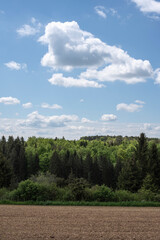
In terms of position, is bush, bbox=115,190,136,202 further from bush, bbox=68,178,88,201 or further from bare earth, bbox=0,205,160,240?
bare earth, bbox=0,205,160,240

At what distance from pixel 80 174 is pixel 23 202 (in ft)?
265

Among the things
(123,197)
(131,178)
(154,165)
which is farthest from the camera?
(154,165)

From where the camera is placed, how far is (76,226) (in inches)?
498

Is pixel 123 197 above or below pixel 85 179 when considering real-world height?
below

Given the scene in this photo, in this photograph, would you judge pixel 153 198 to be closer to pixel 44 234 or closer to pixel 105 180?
pixel 44 234

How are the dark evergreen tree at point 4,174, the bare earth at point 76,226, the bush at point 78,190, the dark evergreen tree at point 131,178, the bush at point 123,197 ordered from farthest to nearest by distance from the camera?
the dark evergreen tree at point 4,174 < the dark evergreen tree at point 131,178 < the bush at point 123,197 < the bush at point 78,190 < the bare earth at point 76,226

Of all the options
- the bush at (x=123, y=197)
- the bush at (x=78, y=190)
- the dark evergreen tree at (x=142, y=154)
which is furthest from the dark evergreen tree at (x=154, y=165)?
the bush at (x=78, y=190)

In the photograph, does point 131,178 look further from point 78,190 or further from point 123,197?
point 78,190

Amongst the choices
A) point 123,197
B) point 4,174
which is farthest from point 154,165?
point 4,174

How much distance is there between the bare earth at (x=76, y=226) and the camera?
421 inches

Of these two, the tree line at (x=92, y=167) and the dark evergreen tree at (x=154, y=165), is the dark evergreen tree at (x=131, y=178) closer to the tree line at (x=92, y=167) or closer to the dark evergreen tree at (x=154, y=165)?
the tree line at (x=92, y=167)

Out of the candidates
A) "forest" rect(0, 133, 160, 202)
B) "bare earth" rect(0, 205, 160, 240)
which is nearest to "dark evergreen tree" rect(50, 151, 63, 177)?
"forest" rect(0, 133, 160, 202)

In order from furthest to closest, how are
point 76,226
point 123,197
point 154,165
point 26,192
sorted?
point 154,165 → point 123,197 → point 26,192 → point 76,226

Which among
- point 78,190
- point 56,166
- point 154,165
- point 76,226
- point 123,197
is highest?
point 76,226
